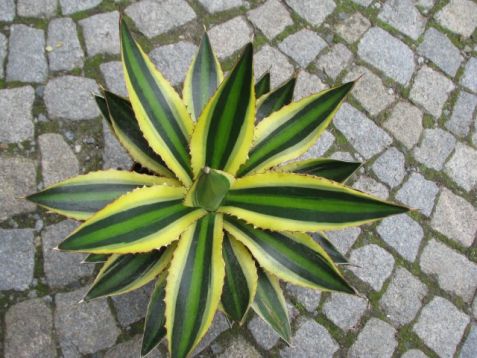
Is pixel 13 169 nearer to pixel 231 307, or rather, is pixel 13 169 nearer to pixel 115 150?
pixel 115 150

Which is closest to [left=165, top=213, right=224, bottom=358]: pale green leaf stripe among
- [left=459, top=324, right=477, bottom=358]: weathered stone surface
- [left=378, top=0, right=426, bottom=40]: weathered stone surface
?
[left=459, top=324, right=477, bottom=358]: weathered stone surface

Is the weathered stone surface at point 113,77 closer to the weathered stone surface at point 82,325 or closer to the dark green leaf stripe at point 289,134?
the weathered stone surface at point 82,325

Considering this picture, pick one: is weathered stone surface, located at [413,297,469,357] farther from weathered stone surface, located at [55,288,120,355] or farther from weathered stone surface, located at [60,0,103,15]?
weathered stone surface, located at [60,0,103,15]

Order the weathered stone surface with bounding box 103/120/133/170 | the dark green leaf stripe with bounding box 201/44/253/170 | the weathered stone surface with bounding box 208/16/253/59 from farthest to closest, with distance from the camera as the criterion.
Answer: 1. the weathered stone surface with bounding box 208/16/253/59
2. the weathered stone surface with bounding box 103/120/133/170
3. the dark green leaf stripe with bounding box 201/44/253/170

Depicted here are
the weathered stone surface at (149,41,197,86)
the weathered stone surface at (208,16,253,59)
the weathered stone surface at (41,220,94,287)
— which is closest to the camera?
the weathered stone surface at (41,220,94,287)

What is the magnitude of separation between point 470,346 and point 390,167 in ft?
3.32

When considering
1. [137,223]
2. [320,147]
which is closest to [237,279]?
[137,223]

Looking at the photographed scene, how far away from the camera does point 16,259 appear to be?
244 centimetres

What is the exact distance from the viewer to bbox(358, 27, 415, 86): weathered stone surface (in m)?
3.15

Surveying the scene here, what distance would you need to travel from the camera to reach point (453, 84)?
3.21 metres

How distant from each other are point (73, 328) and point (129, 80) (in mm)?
1347

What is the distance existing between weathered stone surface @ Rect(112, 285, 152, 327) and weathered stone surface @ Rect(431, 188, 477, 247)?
1591mm

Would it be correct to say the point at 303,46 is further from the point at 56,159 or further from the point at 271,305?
the point at 271,305

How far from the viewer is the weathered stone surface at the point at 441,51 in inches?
127
